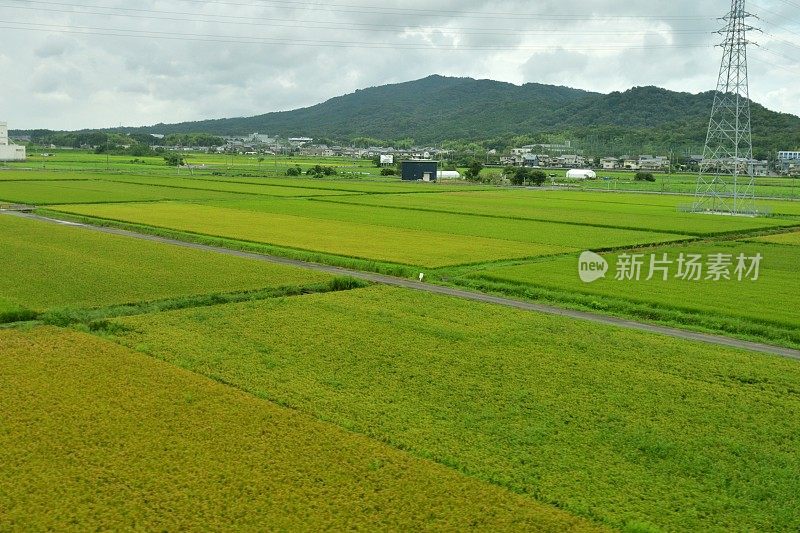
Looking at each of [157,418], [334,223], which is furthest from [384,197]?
[157,418]

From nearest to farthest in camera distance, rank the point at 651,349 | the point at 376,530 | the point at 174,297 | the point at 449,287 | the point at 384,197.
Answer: the point at 376,530 → the point at 651,349 → the point at 174,297 → the point at 449,287 → the point at 384,197

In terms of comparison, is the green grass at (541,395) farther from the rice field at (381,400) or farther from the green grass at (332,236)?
the green grass at (332,236)

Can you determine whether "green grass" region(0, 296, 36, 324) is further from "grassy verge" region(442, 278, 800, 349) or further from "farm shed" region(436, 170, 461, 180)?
"farm shed" region(436, 170, 461, 180)

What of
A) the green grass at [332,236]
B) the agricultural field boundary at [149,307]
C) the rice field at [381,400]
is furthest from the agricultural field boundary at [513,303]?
the green grass at [332,236]

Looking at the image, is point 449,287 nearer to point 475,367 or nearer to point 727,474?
point 475,367

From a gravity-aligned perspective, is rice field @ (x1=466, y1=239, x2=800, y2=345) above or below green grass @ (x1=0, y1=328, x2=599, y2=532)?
above

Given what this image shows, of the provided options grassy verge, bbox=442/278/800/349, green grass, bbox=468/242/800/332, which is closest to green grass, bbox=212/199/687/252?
green grass, bbox=468/242/800/332
